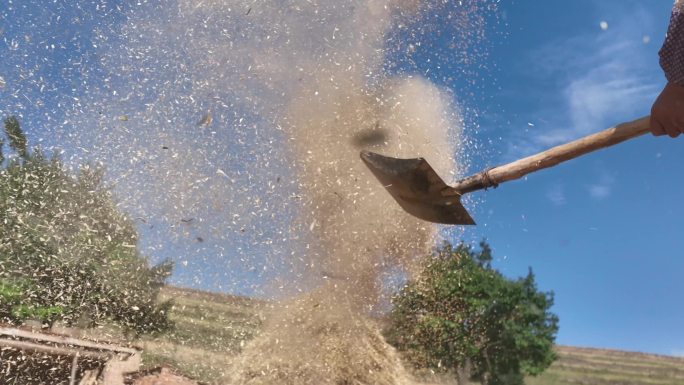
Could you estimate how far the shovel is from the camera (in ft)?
13.8

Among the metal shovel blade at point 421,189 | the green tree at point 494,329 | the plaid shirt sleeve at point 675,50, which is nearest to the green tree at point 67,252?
the metal shovel blade at point 421,189

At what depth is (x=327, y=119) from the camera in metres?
7.81

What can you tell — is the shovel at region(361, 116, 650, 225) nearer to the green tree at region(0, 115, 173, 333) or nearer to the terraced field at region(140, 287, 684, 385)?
the terraced field at region(140, 287, 684, 385)

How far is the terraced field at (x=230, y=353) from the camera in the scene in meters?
11.6

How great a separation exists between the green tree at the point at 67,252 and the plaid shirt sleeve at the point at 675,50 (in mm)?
7688

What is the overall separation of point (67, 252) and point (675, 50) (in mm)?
11902

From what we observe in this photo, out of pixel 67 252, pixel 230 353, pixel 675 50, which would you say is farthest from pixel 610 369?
pixel 675 50

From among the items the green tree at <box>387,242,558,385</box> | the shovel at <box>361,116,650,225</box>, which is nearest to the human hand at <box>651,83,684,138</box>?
the shovel at <box>361,116,650,225</box>

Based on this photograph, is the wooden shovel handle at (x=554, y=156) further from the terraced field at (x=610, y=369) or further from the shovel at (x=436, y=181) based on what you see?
the terraced field at (x=610, y=369)

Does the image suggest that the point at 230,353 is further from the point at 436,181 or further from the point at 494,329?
the point at 494,329

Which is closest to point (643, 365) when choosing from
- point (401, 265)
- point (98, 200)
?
point (401, 265)

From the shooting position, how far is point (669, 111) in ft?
8.61

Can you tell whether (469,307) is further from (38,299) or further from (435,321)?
(38,299)

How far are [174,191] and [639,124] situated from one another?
20.4 ft
